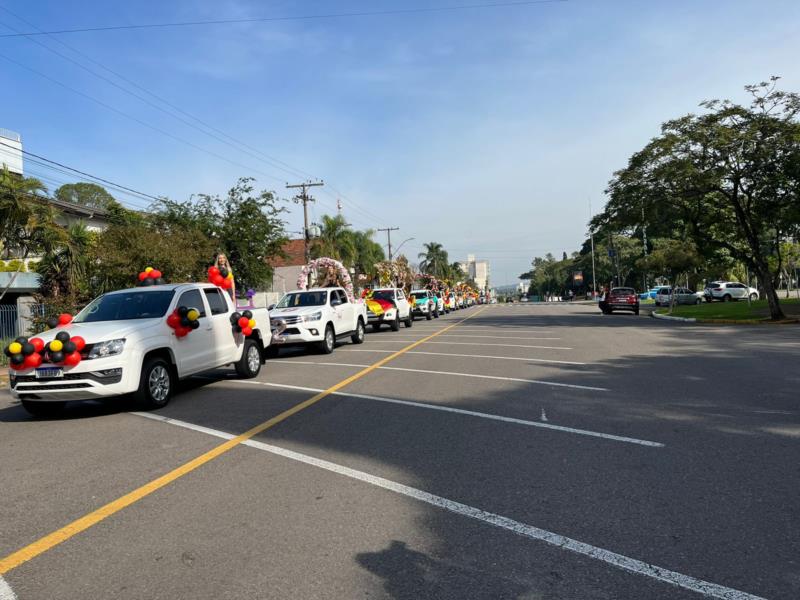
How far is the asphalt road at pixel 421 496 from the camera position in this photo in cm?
370

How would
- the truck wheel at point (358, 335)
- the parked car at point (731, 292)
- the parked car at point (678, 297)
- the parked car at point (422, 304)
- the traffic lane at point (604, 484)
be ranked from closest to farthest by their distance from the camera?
the traffic lane at point (604, 484) → the truck wheel at point (358, 335) → the parked car at point (422, 304) → the parked car at point (731, 292) → the parked car at point (678, 297)

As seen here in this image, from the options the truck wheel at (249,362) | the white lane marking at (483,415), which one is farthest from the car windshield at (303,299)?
the white lane marking at (483,415)

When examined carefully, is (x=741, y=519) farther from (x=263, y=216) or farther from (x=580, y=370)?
(x=263, y=216)

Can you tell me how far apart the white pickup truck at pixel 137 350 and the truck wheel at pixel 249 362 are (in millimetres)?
181

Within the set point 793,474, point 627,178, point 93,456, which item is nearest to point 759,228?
point 627,178

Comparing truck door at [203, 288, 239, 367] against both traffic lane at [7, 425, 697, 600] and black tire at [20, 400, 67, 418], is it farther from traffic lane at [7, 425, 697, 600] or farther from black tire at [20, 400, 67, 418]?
traffic lane at [7, 425, 697, 600]

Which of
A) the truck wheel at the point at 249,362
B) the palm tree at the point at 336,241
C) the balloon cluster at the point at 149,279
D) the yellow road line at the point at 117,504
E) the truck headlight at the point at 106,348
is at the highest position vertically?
the palm tree at the point at 336,241

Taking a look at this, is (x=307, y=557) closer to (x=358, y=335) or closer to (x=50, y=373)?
(x=50, y=373)

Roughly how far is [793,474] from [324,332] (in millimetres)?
12613

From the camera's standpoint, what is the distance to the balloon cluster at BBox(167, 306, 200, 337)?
986cm

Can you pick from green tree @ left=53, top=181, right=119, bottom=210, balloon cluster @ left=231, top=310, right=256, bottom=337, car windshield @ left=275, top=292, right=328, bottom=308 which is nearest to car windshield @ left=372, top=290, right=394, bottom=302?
car windshield @ left=275, top=292, right=328, bottom=308

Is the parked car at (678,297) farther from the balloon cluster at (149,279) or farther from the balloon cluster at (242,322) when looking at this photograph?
the balloon cluster at (149,279)

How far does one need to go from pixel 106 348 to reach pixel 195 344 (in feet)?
6.08

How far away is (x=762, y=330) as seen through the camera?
21969mm
